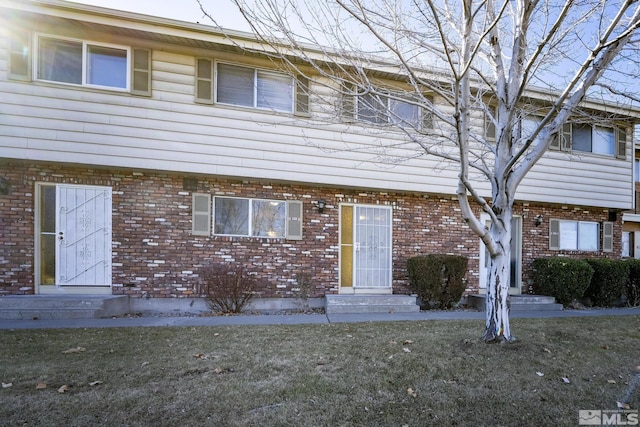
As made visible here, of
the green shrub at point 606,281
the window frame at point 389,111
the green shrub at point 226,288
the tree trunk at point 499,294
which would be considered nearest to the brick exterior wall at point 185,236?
the green shrub at point 226,288

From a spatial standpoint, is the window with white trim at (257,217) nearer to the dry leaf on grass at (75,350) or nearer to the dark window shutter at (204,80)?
the dark window shutter at (204,80)

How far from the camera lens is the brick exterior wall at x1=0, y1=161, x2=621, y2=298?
6957mm

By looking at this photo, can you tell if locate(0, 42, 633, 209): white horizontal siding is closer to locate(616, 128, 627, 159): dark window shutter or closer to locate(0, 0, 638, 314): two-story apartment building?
locate(0, 0, 638, 314): two-story apartment building

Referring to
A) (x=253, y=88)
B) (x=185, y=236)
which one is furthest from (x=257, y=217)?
(x=253, y=88)

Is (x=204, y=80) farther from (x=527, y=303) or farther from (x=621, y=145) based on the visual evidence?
(x=621, y=145)

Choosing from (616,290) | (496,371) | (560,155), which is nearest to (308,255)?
(496,371)

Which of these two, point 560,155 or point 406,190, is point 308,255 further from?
point 560,155

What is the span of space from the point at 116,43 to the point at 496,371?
8.83 m

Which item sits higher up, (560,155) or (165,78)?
(165,78)

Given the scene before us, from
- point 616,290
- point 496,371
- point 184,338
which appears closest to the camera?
point 496,371

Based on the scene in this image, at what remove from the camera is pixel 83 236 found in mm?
7254

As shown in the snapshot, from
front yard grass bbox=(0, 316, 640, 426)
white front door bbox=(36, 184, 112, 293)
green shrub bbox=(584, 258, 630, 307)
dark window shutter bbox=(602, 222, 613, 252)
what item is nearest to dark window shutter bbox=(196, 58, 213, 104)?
white front door bbox=(36, 184, 112, 293)

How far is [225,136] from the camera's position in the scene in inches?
295

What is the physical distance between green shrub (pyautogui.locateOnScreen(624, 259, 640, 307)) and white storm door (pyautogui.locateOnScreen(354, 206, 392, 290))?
6.97m
